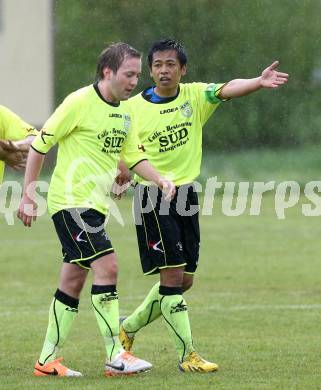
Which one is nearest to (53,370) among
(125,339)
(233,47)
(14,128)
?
(125,339)

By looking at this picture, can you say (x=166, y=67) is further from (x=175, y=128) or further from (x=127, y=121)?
(x=127, y=121)

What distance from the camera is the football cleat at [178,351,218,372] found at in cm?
791

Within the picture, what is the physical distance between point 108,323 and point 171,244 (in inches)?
33.7

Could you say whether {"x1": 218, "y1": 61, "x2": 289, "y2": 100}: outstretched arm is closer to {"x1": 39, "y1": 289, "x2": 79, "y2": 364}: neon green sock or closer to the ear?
the ear

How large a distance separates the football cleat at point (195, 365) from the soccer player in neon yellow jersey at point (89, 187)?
0.44 m

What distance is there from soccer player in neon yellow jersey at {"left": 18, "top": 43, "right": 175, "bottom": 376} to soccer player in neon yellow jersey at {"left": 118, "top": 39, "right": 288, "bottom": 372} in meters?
0.51

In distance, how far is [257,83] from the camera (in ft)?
26.5

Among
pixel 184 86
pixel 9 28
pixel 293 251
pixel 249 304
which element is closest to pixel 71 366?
pixel 184 86

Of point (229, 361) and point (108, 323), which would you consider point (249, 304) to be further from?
point (108, 323)

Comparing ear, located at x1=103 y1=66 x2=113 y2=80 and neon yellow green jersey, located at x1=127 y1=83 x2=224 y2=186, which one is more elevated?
ear, located at x1=103 y1=66 x2=113 y2=80

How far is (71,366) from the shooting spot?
831 centimetres

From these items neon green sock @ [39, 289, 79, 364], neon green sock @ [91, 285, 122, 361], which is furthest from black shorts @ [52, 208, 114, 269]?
neon green sock @ [39, 289, 79, 364]

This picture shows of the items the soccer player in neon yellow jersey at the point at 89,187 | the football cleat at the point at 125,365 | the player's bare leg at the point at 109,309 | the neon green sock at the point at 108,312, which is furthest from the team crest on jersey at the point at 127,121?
the football cleat at the point at 125,365

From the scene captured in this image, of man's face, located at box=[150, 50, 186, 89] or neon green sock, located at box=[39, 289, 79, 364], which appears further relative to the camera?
man's face, located at box=[150, 50, 186, 89]
